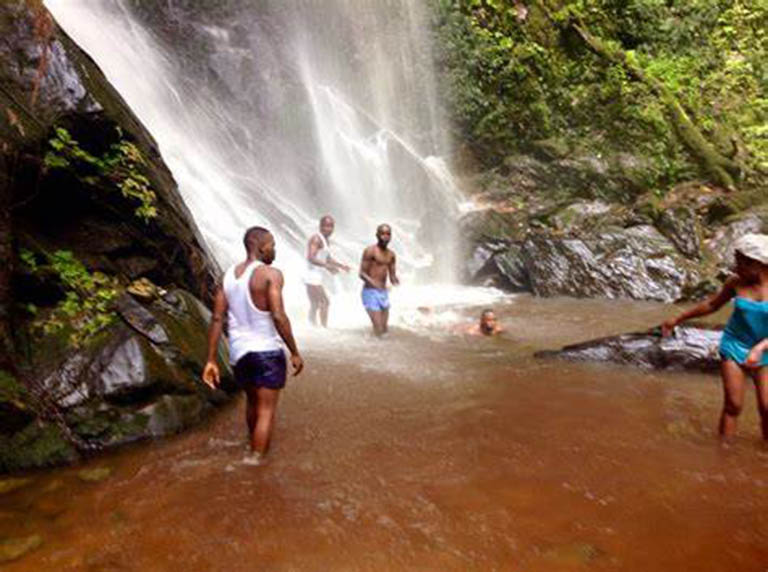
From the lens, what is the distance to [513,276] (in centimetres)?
1324

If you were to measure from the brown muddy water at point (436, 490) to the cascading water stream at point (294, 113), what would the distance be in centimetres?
683

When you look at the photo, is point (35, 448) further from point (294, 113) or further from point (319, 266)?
point (294, 113)

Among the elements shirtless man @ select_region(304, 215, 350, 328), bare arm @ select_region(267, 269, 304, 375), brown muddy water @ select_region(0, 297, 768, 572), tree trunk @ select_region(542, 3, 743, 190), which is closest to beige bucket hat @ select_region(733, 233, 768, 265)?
brown muddy water @ select_region(0, 297, 768, 572)

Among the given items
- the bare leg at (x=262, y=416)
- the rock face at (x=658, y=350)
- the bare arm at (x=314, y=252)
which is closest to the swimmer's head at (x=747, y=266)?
the rock face at (x=658, y=350)

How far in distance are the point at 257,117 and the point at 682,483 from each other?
16.5 m

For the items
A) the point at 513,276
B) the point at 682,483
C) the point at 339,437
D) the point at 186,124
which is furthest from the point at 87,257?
the point at 186,124

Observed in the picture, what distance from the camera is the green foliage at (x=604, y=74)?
1744cm

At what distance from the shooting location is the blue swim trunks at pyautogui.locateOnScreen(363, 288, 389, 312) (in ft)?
28.5

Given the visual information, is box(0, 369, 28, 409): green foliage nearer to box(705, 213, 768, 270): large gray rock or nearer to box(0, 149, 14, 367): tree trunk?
box(0, 149, 14, 367): tree trunk

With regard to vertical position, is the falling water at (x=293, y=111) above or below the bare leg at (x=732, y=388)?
above

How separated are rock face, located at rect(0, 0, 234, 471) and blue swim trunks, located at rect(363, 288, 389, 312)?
2.83 m

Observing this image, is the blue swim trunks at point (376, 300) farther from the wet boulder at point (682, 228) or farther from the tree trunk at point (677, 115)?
the tree trunk at point (677, 115)

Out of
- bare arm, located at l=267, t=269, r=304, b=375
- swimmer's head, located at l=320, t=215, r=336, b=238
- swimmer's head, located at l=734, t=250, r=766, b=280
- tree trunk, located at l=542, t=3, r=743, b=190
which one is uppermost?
tree trunk, located at l=542, t=3, r=743, b=190

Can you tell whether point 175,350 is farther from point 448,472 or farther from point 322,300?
point 322,300
